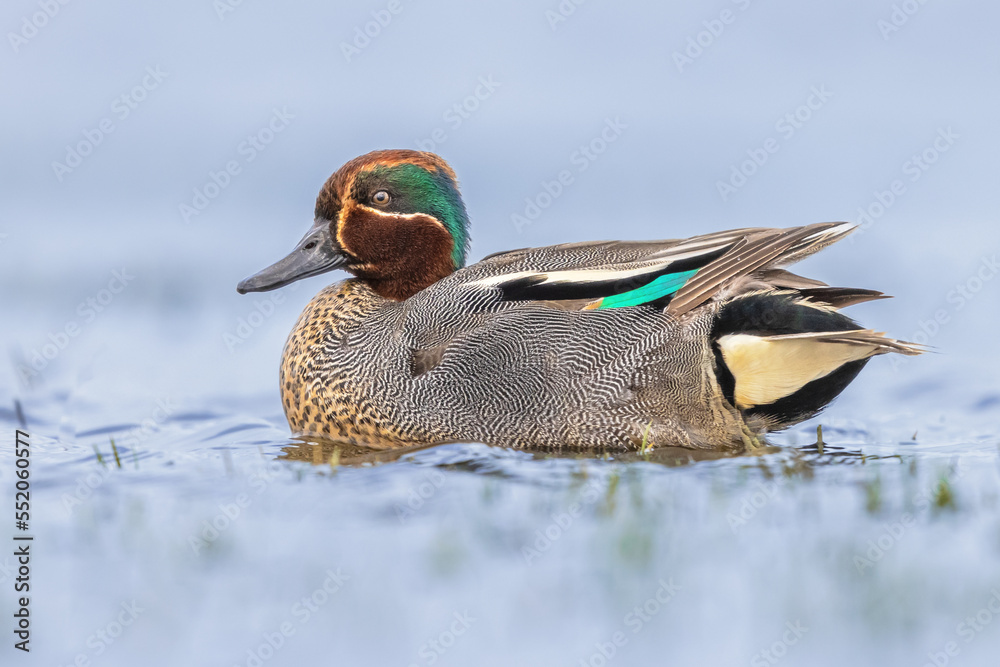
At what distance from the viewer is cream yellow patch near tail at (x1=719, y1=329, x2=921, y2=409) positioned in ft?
19.8

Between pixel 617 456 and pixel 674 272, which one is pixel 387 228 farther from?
pixel 617 456

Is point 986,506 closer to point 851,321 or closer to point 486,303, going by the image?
point 851,321

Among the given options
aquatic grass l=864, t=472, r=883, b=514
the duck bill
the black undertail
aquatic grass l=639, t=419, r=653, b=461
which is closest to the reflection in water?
aquatic grass l=639, t=419, r=653, b=461

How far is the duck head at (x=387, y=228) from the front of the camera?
22.4 ft

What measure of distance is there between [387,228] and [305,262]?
49 centimetres

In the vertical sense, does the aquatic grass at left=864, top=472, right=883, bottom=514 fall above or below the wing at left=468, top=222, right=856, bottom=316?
below

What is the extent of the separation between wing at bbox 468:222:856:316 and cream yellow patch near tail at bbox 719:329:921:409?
12.6 inches

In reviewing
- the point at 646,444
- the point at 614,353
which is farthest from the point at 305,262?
the point at 646,444

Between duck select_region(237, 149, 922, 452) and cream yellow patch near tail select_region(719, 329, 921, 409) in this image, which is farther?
duck select_region(237, 149, 922, 452)

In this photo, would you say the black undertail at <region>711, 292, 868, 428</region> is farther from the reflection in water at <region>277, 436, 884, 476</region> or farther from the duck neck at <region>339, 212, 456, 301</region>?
the duck neck at <region>339, 212, 456, 301</region>

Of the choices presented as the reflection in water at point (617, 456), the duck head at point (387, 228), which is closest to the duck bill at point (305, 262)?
the duck head at point (387, 228)

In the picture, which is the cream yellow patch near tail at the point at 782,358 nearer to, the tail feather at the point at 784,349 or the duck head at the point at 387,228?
the tail feather at the point at 784,349

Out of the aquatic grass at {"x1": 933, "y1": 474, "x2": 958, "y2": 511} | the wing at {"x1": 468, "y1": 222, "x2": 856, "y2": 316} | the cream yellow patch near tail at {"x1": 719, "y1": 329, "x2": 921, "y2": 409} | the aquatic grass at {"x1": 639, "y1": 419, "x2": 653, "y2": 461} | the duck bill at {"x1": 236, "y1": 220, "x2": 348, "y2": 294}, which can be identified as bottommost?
the aquatic grass at {"x1": 933, "y1": 474, "x2": 958, "y2": 511}

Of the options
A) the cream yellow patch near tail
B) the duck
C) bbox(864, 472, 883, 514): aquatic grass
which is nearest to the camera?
bbox(864, 472, 883, 514): aquatic grass
